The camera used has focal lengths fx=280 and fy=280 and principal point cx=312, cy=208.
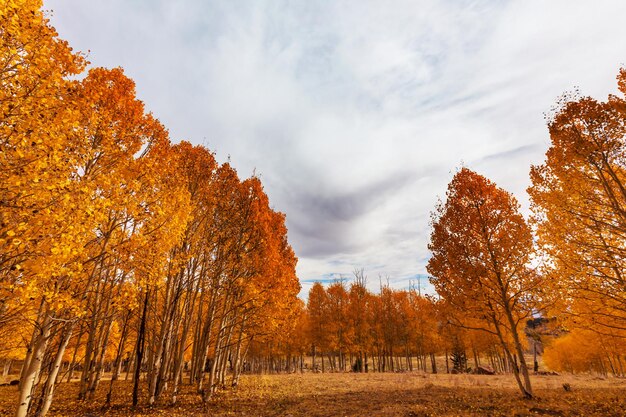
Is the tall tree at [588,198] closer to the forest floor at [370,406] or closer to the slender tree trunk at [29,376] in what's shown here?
the forest floor at [370,406]

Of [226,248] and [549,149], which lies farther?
[226,248]

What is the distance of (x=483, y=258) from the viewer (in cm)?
1266

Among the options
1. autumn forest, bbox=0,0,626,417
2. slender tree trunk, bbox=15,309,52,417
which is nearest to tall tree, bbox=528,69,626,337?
autumn forest, bbox=0,0,626,417

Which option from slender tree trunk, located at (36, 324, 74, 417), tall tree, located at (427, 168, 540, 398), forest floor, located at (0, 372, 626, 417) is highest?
tall tree, located at (427, 168, 540, 398)

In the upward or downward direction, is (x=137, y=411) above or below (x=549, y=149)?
below

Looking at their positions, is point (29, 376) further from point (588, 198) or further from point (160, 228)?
point (588, 198)

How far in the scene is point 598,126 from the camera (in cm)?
905

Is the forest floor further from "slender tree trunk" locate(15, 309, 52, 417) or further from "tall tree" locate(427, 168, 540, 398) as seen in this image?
"slender tree trunk" locate(15, 309, 52, 417)

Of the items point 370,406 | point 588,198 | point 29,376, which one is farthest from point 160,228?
point 588,198

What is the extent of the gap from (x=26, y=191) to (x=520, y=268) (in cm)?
1629

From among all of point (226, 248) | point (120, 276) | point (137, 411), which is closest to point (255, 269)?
point (226, 248)

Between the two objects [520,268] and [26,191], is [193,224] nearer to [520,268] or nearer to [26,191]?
[26,191]

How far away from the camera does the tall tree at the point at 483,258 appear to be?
12.2 metres

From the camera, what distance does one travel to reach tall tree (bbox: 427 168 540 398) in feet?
40.0
